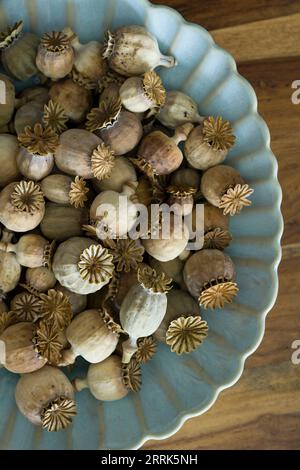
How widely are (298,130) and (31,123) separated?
33cm

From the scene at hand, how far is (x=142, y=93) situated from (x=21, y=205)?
6.4 inches

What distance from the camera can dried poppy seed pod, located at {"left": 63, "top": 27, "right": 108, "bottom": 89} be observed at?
583mm

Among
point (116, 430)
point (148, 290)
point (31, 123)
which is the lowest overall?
point (116, 430)

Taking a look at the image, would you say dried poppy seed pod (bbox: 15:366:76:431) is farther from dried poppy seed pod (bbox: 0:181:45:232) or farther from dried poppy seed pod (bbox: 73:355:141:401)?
dried poppy seed pod (bbox: 0:181:45:232)

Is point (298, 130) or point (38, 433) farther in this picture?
point (298, 130)

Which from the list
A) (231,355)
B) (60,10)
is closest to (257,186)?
(231,355)

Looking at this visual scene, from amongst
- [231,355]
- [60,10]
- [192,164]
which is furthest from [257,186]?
[60,10]

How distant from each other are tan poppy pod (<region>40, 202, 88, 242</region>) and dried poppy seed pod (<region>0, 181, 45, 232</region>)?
0.07ft

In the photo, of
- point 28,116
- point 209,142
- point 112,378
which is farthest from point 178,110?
point 112,378

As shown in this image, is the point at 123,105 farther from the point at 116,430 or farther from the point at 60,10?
the point at 116,430

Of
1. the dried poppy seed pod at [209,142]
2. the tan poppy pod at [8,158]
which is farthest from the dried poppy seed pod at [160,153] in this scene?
the tan poppy pod at [8,158]

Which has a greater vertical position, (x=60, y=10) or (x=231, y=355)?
(x=60, y=10)

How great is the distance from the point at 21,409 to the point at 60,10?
1.37ft

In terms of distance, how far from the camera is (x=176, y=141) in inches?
22.9
